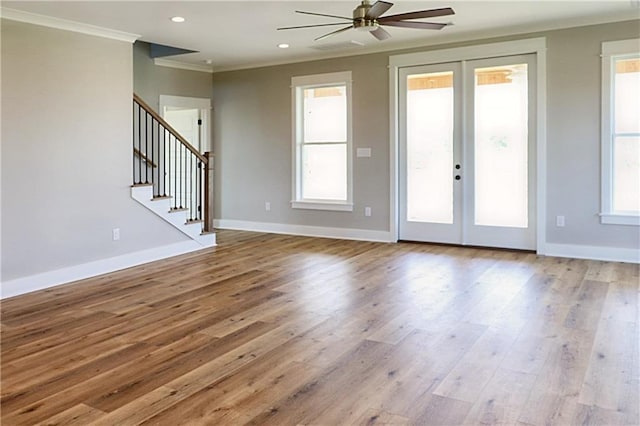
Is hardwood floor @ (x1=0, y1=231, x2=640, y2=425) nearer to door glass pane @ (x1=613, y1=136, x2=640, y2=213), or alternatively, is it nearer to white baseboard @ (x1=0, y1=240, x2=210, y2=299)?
white baseboard @ (x1=0, y1=240, x2=210, y2=299)

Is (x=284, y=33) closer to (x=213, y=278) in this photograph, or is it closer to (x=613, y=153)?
(x=213, y=278)

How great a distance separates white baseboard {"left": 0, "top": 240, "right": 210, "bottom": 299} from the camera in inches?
178

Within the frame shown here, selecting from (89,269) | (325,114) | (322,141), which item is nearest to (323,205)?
(322,141)

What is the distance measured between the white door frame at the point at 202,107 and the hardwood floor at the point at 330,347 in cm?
313

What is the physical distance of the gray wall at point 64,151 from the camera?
14.8 ft

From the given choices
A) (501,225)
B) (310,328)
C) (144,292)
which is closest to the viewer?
(310,328)

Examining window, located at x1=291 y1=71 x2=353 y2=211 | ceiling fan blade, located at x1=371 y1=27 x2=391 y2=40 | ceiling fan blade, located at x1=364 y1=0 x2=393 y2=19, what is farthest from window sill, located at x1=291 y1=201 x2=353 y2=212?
ceiling fan blade, located at x1=364 y1=0 x2=393 y2=19

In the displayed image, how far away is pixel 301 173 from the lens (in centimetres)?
770

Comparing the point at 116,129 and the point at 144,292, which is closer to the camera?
the point at 144,292

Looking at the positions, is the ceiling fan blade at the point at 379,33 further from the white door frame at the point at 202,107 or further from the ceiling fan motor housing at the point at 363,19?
the white door frame at the point at 202,107

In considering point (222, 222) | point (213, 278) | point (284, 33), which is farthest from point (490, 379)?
point (222, 222)

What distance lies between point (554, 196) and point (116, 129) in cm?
490

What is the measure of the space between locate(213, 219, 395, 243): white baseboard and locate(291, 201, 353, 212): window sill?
286 mm

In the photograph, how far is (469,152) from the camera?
248 inches
